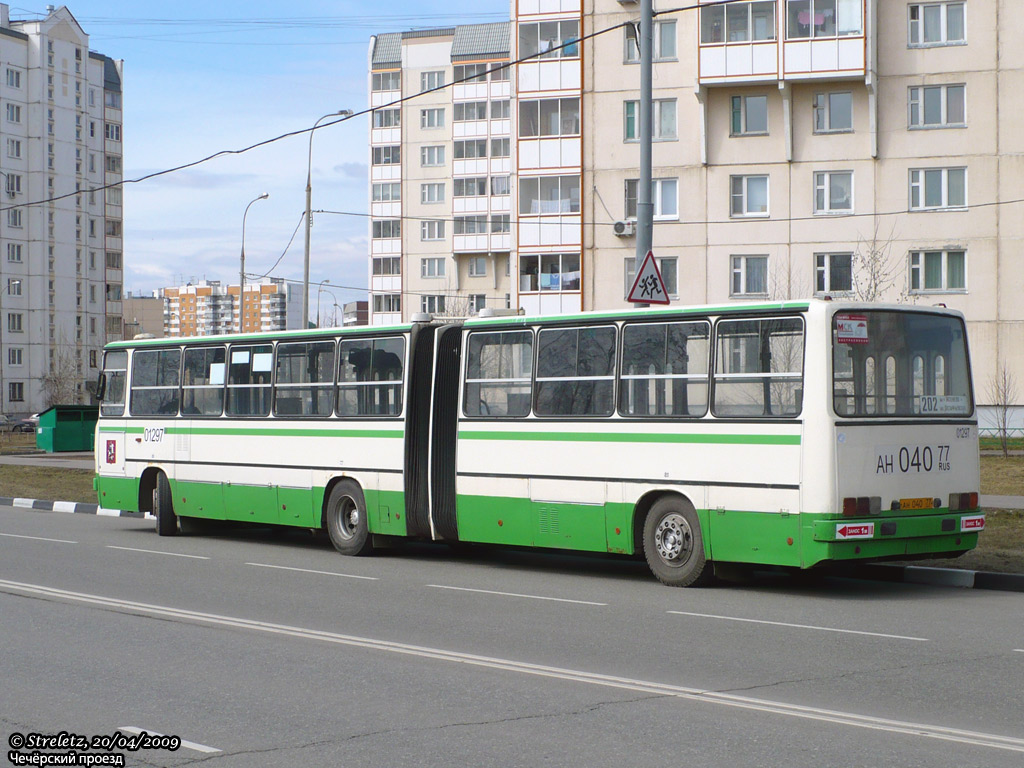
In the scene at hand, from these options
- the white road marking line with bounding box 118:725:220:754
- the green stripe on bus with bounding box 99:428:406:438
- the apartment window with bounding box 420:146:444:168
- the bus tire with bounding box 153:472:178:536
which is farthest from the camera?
the apartment window with bounding box 420:146:444:168

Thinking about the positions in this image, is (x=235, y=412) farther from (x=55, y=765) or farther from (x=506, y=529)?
(x=55, y=765)

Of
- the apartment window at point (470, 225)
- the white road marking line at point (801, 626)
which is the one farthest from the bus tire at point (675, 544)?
the apartment window at point (470, 225)

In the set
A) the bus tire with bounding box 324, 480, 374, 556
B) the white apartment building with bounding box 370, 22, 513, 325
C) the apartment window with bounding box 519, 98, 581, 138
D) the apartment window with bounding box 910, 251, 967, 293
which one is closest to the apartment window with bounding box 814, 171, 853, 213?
the apartment window with bounding box 910, 251, 967, 293

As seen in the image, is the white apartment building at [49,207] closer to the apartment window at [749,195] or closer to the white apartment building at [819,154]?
the white apartment building at [819,154]

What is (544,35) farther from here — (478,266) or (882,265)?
(478,266)

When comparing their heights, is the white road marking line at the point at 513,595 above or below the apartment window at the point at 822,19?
below

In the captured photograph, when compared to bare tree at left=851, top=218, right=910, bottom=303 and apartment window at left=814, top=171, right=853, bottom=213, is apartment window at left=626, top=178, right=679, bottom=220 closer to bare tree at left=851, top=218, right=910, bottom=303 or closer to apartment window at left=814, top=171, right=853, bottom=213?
apartment window at left=814, top=171, right=853, bottom=213

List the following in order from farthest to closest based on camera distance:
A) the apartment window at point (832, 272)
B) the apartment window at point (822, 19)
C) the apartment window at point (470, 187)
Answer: the apartment window at point (470, 187) → the apartment window at point (832, 272) → the apartment window at point (822, 19)

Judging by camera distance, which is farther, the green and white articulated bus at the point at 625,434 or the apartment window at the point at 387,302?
the apartment window at the point at 387,302

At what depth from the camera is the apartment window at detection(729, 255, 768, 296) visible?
4725 centimetres

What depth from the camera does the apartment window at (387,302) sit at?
91.2 meters

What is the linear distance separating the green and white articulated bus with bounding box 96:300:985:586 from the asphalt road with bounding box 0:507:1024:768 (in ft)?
2.24

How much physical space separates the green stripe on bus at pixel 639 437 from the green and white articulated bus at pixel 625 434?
2cm

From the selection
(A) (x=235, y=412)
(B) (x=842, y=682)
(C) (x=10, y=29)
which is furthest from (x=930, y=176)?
(C) (x=10, y=29)
